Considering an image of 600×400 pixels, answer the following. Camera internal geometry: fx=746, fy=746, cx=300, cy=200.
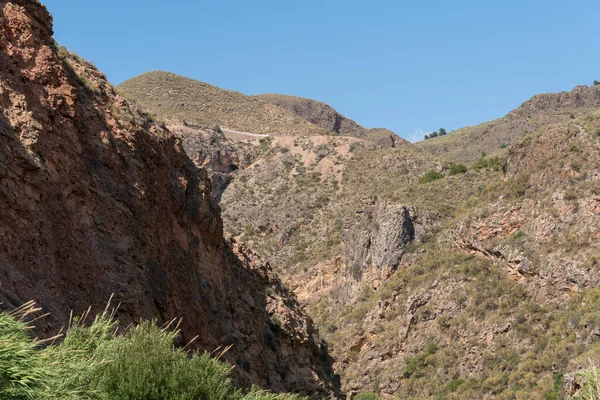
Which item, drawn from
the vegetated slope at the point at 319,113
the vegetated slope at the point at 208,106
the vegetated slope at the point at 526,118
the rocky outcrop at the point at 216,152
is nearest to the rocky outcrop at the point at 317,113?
the vegetated slope at the point at 319,113

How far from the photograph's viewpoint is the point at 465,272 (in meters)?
44.3

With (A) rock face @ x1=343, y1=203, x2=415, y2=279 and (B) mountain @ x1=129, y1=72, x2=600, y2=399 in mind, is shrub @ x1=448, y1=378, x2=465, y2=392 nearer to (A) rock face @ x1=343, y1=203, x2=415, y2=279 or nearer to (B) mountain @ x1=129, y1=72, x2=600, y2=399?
(B) mountain @ x1=129, y1=72, x2=600, y2=399

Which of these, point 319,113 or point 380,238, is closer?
point 380,238

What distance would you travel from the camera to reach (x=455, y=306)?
4253 centimetres

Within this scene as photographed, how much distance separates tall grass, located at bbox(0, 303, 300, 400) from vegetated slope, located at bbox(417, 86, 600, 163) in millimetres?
79599

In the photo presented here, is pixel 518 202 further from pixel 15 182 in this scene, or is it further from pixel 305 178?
pixel 15 182

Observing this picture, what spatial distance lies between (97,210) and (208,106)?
237ft

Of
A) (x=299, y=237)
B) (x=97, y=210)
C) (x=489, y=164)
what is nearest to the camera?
(x=97, y=210)

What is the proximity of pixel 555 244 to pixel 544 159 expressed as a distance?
7172 millimetres

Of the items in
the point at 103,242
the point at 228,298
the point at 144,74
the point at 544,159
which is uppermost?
the point at 144,74

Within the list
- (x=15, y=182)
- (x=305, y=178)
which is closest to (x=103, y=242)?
(x=15, y=182)

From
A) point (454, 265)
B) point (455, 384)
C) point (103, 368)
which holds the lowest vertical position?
point (455, 384)

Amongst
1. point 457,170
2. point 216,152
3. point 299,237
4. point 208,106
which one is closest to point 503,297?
point 457,170

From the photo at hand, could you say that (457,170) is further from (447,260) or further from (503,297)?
(503,297)
